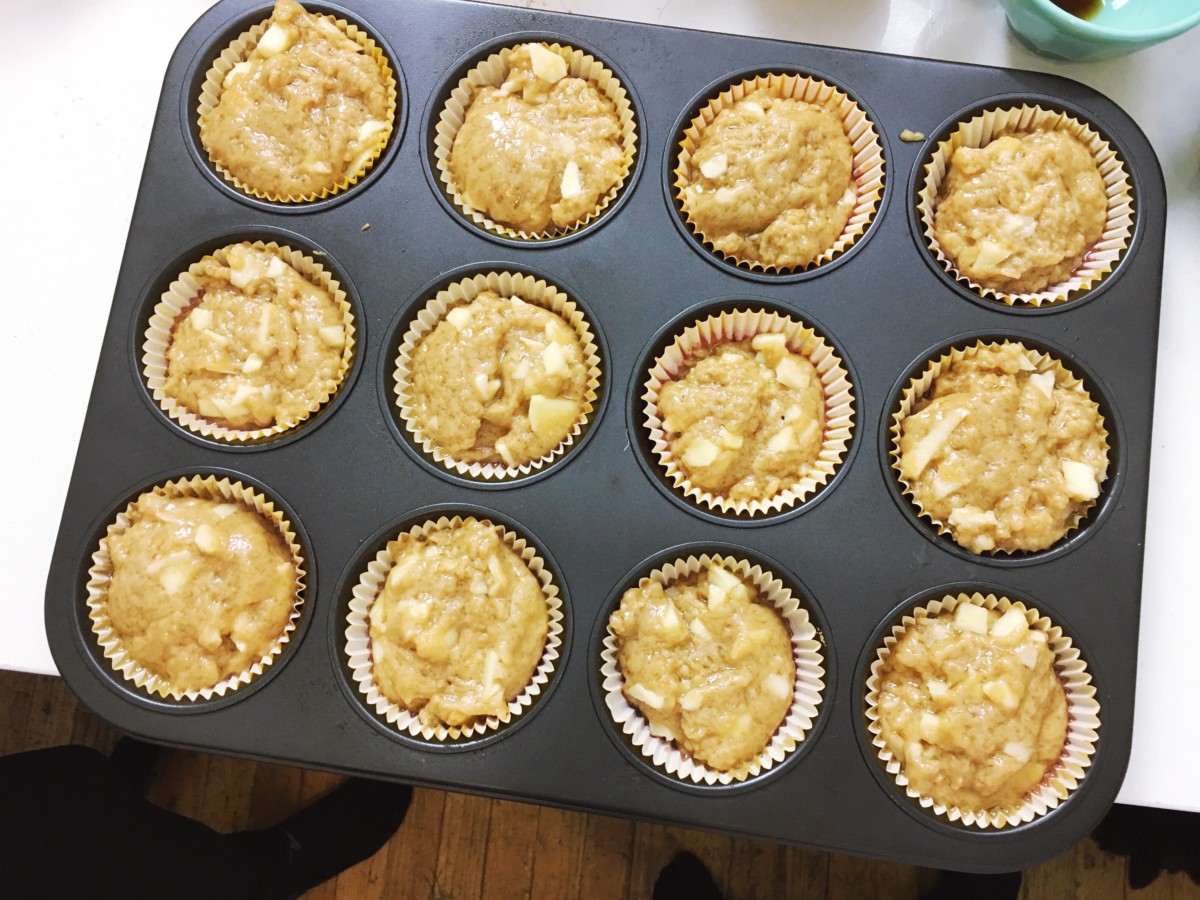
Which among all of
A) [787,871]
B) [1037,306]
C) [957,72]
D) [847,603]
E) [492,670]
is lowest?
[787,871]

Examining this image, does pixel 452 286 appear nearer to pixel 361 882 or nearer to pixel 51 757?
pixel 51 757

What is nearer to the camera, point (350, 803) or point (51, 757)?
point (51, 757)

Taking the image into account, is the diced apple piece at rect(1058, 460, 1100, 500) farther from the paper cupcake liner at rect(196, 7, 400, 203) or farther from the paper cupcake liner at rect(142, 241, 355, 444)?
the paper cupcake liner at rect(196, 7, 400, 203)

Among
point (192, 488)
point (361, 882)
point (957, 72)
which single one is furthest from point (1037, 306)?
point (361, 882)

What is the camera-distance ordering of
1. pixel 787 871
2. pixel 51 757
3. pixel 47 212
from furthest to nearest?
pixel 787 871, pixel 51 757, pixel 47 212

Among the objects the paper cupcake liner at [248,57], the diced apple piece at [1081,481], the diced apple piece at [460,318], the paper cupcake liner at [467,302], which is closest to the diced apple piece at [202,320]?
the paper cupcake liner at [248,57]

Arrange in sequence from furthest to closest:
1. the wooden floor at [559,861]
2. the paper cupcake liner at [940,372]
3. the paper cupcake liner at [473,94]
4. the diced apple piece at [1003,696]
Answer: the wooden floor at [559,861], the paper cupcake liner at [473,94], the paper cupcake liner at [940,372], the diced apple piece at [1003,696]

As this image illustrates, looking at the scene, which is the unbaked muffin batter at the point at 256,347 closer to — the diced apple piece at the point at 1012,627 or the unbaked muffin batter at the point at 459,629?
the unbaked muffin batter at the point at 459,629
